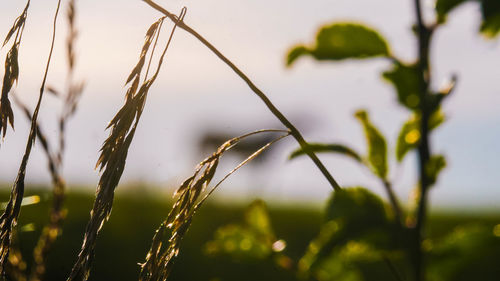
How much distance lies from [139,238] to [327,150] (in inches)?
343

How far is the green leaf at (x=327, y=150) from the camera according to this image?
72cm

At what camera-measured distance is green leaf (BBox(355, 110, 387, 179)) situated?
0.79 meters

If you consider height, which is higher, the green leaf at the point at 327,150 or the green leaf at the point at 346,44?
the green leaf at the point at 346,44

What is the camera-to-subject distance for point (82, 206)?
11508 millimetres

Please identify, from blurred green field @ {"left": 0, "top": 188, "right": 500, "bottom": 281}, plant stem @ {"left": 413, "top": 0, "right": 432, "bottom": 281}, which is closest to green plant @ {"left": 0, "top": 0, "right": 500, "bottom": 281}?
plant stem @ {"left": 413, "top": 0, "right": 432, "bottom": 281}

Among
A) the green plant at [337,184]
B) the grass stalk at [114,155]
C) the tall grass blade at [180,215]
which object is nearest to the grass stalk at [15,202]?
the green plant at [337,184]

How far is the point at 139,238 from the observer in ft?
29.8

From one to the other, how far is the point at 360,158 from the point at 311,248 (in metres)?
0.21

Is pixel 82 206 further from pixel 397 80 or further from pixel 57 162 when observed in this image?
pixel 397 80

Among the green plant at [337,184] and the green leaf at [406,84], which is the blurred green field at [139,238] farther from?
the green leaf at [406,84]

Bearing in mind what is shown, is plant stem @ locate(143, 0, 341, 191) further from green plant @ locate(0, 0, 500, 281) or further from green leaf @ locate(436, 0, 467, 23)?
green leaf @ locate(436, 0, 467, 23)

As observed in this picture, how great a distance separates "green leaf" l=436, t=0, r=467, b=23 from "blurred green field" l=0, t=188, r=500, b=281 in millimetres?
4901

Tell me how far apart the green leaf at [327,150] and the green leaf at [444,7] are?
199mm

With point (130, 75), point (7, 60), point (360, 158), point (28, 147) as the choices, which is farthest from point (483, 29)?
Result: point (7, 60)
